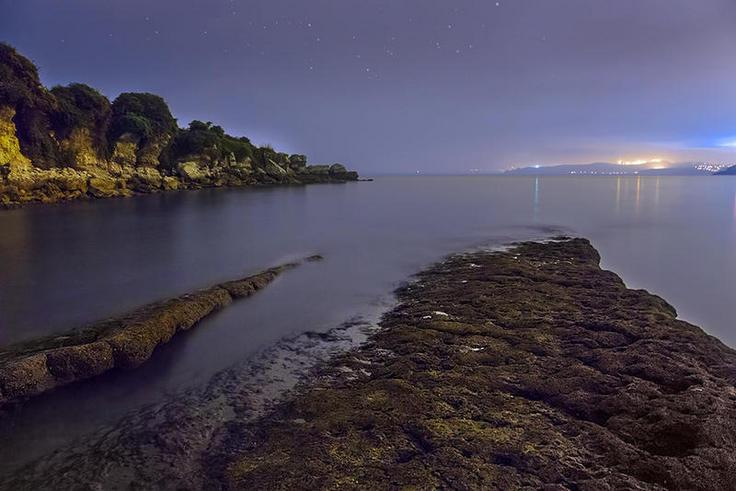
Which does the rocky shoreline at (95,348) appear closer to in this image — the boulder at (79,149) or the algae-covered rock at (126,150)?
the boulder at (79,149)

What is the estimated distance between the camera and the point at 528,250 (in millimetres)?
16328

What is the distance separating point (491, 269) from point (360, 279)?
422 cm

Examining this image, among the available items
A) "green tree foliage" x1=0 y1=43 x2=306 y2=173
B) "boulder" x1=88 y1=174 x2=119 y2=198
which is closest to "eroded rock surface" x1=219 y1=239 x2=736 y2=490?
"boulder" x1=88 y1=174 x2=119 y2=198

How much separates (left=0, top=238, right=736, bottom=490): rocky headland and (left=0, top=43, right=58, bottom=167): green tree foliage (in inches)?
1725

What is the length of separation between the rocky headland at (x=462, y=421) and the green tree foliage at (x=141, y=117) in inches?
2123

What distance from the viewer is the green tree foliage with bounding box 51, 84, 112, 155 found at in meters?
41.8

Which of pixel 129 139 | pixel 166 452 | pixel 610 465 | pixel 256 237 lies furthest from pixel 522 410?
pixel 129 139

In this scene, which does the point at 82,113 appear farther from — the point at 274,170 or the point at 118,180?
the point at 274,170

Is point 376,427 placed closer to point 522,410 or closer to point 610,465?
point 522,410

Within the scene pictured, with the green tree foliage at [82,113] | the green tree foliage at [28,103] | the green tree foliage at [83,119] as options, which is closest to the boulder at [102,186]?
the green tree foliage at [83,119]

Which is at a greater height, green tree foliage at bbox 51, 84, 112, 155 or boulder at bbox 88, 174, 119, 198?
green tree foliage at bbox 51, 84, 112, 155

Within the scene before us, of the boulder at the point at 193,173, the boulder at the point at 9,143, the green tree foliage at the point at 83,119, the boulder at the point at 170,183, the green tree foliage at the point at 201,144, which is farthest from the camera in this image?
the green tree foliage at the point at 201,144

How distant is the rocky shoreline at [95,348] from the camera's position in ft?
20.1

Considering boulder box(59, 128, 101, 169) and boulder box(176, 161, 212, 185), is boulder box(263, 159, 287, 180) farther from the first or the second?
boulder box(59, 128, 101, 169)
